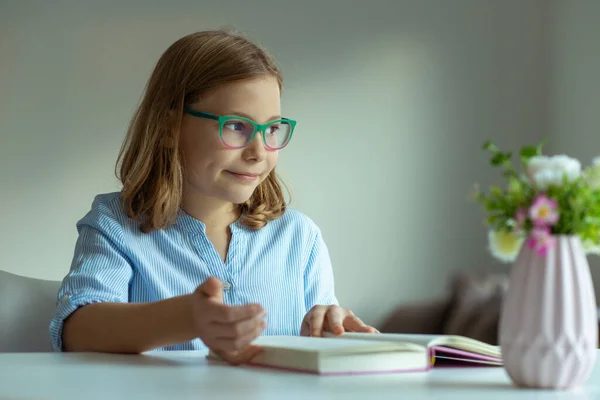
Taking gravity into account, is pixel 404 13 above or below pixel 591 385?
above

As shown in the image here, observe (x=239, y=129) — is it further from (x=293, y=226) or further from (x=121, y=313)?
(x=121, y=313)

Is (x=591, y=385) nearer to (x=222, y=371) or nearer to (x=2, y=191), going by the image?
(x=222, y=371)

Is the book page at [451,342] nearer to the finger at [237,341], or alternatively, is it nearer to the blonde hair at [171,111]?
the finger at [237,341]

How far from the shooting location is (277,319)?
5.35 feet

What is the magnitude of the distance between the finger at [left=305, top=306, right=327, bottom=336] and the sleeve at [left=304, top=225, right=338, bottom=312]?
0.34 metres

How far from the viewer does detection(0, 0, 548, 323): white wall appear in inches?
121

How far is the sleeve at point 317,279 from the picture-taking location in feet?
5.66

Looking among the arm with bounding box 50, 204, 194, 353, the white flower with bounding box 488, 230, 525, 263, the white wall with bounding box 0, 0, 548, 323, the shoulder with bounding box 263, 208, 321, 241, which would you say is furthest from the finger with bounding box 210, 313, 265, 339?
the white wall with bounding box 0, 0, 548, 323

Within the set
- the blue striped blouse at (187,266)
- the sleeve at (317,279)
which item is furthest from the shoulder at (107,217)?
the sleeve at (317,279)

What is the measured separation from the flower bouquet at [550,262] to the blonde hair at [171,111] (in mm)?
797

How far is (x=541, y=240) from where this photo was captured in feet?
2.77

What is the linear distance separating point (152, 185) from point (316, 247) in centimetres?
37

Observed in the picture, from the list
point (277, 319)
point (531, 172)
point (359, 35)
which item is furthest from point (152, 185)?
point (359, 35)

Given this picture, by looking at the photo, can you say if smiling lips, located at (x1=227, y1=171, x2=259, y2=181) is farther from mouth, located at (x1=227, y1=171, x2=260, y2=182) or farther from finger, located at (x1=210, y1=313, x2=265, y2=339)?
finger, located at (x1=210, y1=313, x2=265, y2=339)
